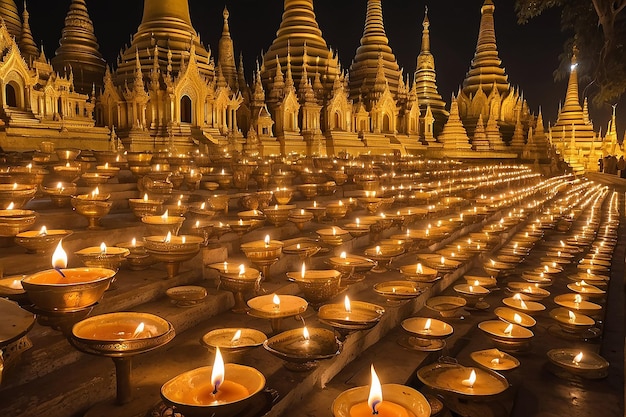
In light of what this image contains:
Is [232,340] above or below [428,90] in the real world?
below

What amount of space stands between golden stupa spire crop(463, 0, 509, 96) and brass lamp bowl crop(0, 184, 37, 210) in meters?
29.5

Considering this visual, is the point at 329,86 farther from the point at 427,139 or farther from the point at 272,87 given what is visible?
the point at 427,139

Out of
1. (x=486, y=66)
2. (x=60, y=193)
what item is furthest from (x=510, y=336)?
(x=486, y=66)

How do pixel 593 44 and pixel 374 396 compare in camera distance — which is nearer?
pixel 374 396

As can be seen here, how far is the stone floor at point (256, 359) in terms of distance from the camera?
2092 mm

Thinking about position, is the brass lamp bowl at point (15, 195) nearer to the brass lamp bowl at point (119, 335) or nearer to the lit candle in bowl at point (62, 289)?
the lit candle in bowl at point (62, 289)

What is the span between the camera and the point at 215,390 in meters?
1.75

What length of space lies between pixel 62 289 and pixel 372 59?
25.4m

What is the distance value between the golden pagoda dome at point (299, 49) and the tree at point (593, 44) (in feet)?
43.2

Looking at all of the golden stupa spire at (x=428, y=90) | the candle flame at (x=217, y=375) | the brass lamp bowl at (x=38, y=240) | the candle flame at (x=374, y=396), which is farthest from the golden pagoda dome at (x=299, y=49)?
the candle flame at (x=374, y=396)

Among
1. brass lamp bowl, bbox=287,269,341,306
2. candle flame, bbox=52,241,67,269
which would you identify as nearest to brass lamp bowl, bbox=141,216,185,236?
brass lamp bowl, bbox=287,269,341,306

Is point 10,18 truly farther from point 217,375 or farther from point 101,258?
point 217,375

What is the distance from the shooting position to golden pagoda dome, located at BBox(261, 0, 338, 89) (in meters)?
21.4

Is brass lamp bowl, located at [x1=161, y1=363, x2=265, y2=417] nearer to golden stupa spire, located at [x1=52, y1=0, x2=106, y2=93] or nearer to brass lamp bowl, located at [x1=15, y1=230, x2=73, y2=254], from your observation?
brass lamp bowl, located at [x1=15, y1=230, x2=73, y2=254]
